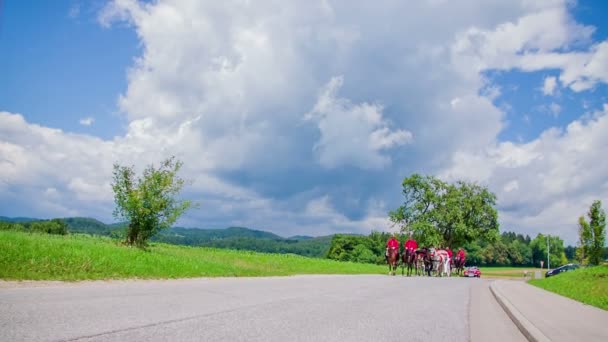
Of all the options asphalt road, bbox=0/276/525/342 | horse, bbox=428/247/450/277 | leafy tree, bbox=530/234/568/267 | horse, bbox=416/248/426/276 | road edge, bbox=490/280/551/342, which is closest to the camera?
asphalt road, bbox=0/276/525/342

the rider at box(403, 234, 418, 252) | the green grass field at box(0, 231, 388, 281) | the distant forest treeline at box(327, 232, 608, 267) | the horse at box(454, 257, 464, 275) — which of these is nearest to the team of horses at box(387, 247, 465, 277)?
the rider at box(403, 234, 418, 252)

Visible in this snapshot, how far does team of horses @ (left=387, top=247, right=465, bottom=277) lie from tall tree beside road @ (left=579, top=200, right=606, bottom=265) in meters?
24.1

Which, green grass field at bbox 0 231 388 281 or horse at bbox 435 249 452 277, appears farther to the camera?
horse at bbox 435 249 452 277

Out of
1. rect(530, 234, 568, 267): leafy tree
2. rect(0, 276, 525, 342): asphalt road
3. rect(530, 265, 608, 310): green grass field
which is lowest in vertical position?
rect(0, 276, 525, 342): asphalt road

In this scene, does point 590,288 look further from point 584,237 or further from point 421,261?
point 584,237

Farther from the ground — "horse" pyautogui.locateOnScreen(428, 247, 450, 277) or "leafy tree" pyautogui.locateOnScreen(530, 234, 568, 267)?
"leafy tree" pyautogui.locateOnScreen(530, 234, 568, 267)

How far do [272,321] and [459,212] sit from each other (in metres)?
59.6

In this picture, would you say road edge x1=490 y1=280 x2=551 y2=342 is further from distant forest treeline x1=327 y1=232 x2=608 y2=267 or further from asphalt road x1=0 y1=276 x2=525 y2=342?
distant forest treeline x1=327 y1=232 x2=608 y2=267

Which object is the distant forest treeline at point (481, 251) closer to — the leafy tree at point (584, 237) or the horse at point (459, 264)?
the leafy tree at point (584, 237)

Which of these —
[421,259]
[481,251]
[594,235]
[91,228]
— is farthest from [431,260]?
[481,251]

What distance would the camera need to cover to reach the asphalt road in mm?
6066

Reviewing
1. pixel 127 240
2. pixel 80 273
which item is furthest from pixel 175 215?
pixel 80 273

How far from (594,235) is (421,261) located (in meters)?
29.1

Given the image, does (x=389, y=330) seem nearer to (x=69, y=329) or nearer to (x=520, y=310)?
(x=69, y=329)
